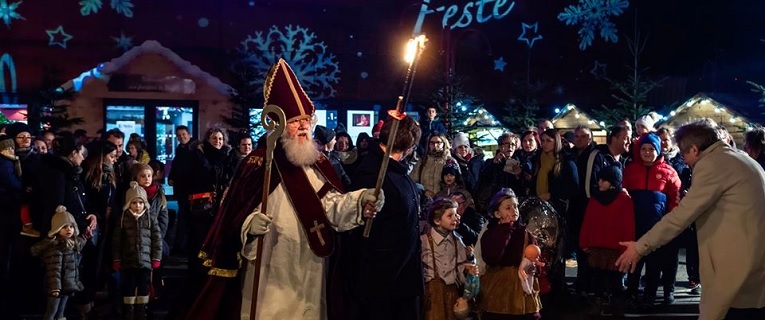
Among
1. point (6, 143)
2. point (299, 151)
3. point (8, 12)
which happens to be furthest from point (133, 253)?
point (8, 12)

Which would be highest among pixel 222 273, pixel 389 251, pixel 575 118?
pixel 575 118

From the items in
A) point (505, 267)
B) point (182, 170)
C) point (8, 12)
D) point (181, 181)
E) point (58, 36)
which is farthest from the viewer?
point (58, 36)

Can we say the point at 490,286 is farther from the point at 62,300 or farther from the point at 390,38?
the point at 390,38

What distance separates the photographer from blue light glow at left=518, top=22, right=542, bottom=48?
21891 mm

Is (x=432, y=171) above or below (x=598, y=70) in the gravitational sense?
below

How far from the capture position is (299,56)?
19672 mm

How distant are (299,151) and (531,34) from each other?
1741 centimetres

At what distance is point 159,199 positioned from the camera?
881 centimetres

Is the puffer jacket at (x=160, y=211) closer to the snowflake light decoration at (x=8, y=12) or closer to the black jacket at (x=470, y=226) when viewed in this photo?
the black jacket at (x=470, y=226)

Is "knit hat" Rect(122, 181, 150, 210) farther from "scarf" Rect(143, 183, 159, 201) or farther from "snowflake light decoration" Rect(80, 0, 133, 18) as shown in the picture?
"snowflake light decoration" Rect(80, 0, 133, 18)

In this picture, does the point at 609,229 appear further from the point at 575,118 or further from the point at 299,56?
the point at 575,118

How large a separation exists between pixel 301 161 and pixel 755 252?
3.00m

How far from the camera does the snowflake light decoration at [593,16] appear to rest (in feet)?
72.3

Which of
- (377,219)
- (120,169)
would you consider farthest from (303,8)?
(377,219)
